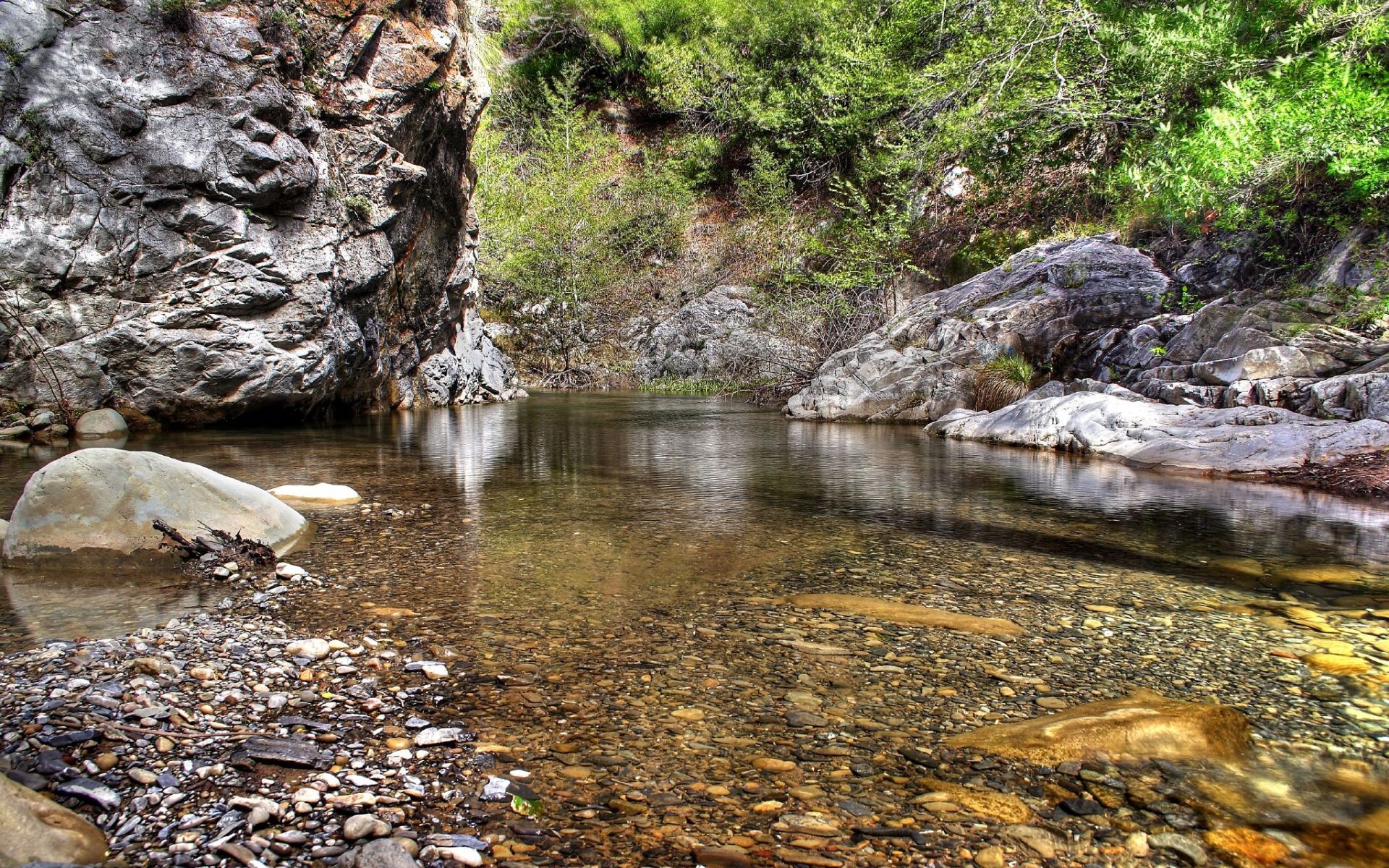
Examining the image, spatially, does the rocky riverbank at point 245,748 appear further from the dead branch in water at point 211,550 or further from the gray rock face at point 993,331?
the gray rock face at point 993,331

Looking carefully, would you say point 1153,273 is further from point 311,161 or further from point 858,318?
point 311,161

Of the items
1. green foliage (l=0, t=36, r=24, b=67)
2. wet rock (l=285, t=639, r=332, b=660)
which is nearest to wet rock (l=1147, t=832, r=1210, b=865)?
wet rock (l=285, t=639, r=332, b=660)

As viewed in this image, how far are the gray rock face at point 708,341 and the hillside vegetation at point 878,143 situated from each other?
1.25 metres

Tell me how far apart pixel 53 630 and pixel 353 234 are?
10917 millimetres

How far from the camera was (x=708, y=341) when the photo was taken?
2381 centimetres

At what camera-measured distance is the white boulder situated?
579cm

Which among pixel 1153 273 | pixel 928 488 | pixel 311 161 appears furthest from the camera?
pixel 1153 273

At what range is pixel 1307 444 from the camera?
7020 millimetres

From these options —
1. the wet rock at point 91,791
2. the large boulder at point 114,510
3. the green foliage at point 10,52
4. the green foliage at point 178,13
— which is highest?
the green foliage at point 178,13

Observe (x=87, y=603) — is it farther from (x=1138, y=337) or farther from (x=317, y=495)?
(x=1138, y=337)

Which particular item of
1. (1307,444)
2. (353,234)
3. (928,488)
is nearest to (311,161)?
(353,234)

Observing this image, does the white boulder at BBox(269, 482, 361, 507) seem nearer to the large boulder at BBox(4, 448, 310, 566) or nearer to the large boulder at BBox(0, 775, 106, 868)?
the large boulder at BBox(4, 448, 310, 566)

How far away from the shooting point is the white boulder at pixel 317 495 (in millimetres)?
5785

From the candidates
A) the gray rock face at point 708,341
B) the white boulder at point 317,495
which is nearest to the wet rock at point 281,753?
the white boulder at point 317,495
